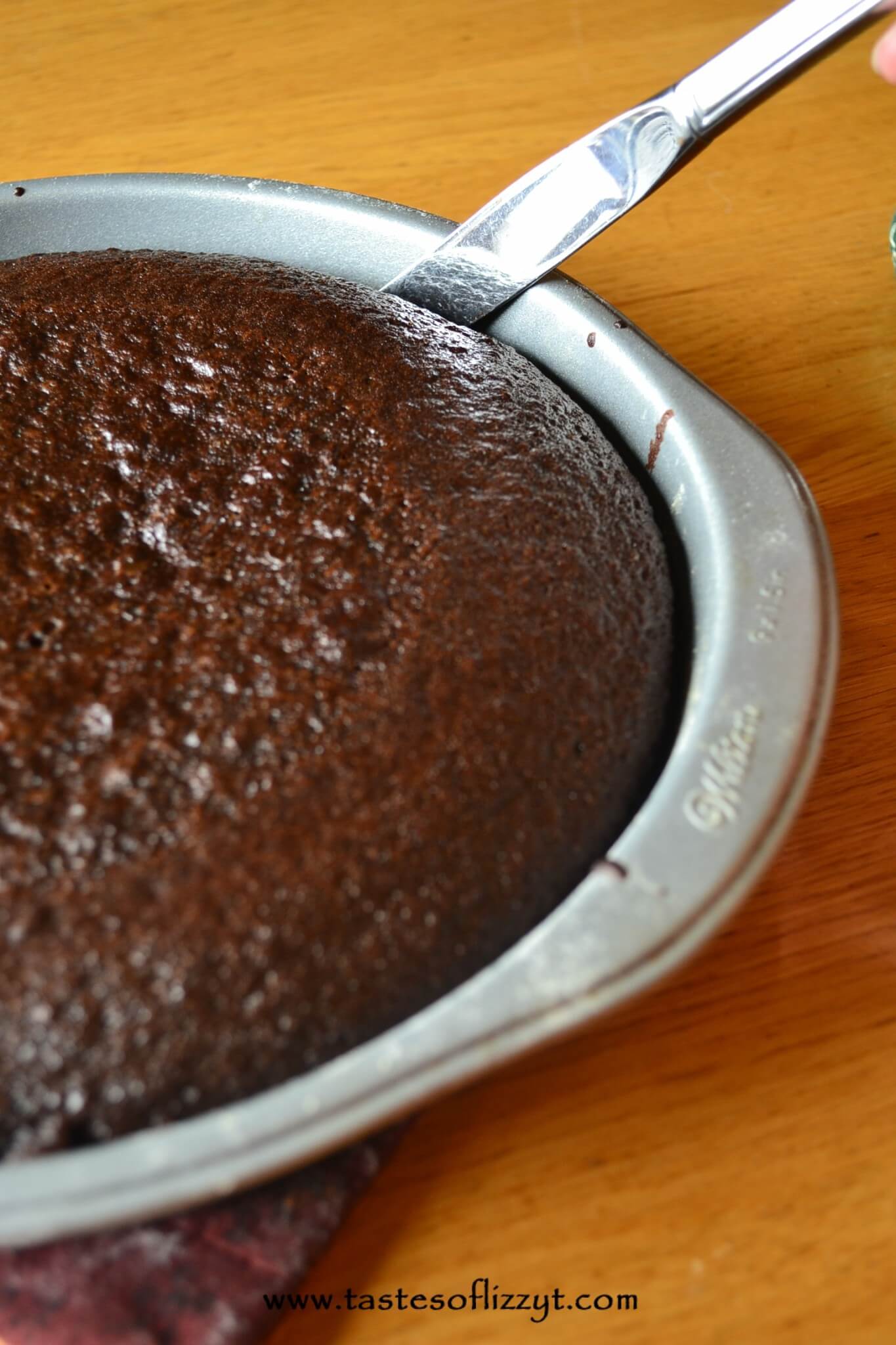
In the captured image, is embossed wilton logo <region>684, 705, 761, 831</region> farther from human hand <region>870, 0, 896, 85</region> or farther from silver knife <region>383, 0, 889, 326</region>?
human hand <region>870, 0, 896, 85</region>

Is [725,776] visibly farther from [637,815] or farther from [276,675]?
[276,675]

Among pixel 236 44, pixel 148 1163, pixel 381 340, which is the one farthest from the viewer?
pixel 236 44

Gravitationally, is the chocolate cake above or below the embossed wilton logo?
above

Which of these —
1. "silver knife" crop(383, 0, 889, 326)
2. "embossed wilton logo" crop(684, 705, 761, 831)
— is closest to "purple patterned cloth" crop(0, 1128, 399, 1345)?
"embossed wilton logo" crop(684, 705, 761, 831)

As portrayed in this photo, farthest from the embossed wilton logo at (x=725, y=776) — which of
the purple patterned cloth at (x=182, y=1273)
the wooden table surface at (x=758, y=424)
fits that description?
the purple patterned cloth at (x=182, y=1273)

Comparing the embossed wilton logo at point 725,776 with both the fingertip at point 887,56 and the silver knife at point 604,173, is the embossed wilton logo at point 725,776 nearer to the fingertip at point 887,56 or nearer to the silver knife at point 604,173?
the silver knife at point 604,173

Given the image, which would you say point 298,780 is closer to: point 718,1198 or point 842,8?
point 718,1198

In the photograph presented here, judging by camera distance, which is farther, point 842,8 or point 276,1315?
point 842,8

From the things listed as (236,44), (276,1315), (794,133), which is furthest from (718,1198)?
(236,44)
